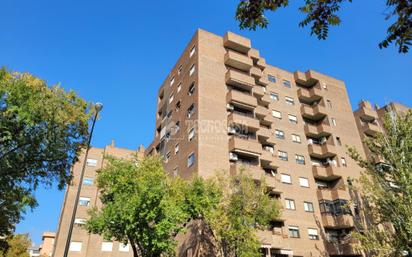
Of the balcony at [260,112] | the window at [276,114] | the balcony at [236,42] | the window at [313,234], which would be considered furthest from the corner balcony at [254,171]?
the balcony at [236,42]

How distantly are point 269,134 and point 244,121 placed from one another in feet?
13.1

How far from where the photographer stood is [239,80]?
33.3m

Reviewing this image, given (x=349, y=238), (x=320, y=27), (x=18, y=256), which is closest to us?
(x=320, y=27)

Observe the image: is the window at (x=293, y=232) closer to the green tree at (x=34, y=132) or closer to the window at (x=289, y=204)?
the window at (x=289, y=204)

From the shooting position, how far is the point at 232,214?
2153cm

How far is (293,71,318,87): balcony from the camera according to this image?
4084 cm

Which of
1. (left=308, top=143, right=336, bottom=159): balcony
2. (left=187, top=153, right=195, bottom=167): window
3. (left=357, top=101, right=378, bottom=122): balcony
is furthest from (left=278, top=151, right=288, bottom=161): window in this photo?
(left=357, top=101, right=378, bottom=122): balcony

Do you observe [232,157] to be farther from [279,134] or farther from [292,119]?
[292,119]

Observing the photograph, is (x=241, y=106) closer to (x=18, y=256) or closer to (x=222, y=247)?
(x=222, y=247)

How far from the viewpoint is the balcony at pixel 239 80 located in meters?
33.2

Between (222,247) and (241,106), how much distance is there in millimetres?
15469

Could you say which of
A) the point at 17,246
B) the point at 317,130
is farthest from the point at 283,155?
the point at 17,246

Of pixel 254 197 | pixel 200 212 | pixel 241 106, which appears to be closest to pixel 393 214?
pixel 254 197

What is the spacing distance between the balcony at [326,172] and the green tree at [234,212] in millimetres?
12824
